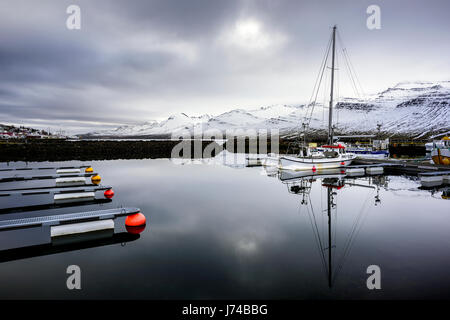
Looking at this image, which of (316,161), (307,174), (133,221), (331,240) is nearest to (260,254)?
(331,240)

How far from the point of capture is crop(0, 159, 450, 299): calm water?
776cm

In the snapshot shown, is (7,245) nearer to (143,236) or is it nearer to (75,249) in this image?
(75,249)

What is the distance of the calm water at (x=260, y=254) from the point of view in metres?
7.76

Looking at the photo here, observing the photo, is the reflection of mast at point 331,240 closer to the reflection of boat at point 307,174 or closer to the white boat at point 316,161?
the reflection of boat at point 307,174

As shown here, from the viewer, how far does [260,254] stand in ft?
33.7

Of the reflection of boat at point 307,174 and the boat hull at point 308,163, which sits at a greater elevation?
the boat hull at point 308,163

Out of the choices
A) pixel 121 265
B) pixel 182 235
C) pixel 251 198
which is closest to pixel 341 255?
pixel 182 235

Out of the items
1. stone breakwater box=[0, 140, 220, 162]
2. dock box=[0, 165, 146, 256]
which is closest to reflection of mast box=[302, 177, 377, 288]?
dock box=[0, 165, 146, 256]

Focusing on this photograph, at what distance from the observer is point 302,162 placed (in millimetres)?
32969

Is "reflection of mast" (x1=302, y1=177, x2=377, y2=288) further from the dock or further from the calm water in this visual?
the dock

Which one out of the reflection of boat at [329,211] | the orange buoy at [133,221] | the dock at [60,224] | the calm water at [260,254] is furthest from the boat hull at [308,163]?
the orange buoy at [133,221]

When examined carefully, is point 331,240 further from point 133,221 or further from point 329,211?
point 133,221

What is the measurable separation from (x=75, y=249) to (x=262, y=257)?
7.77 m

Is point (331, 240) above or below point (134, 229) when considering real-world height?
below
